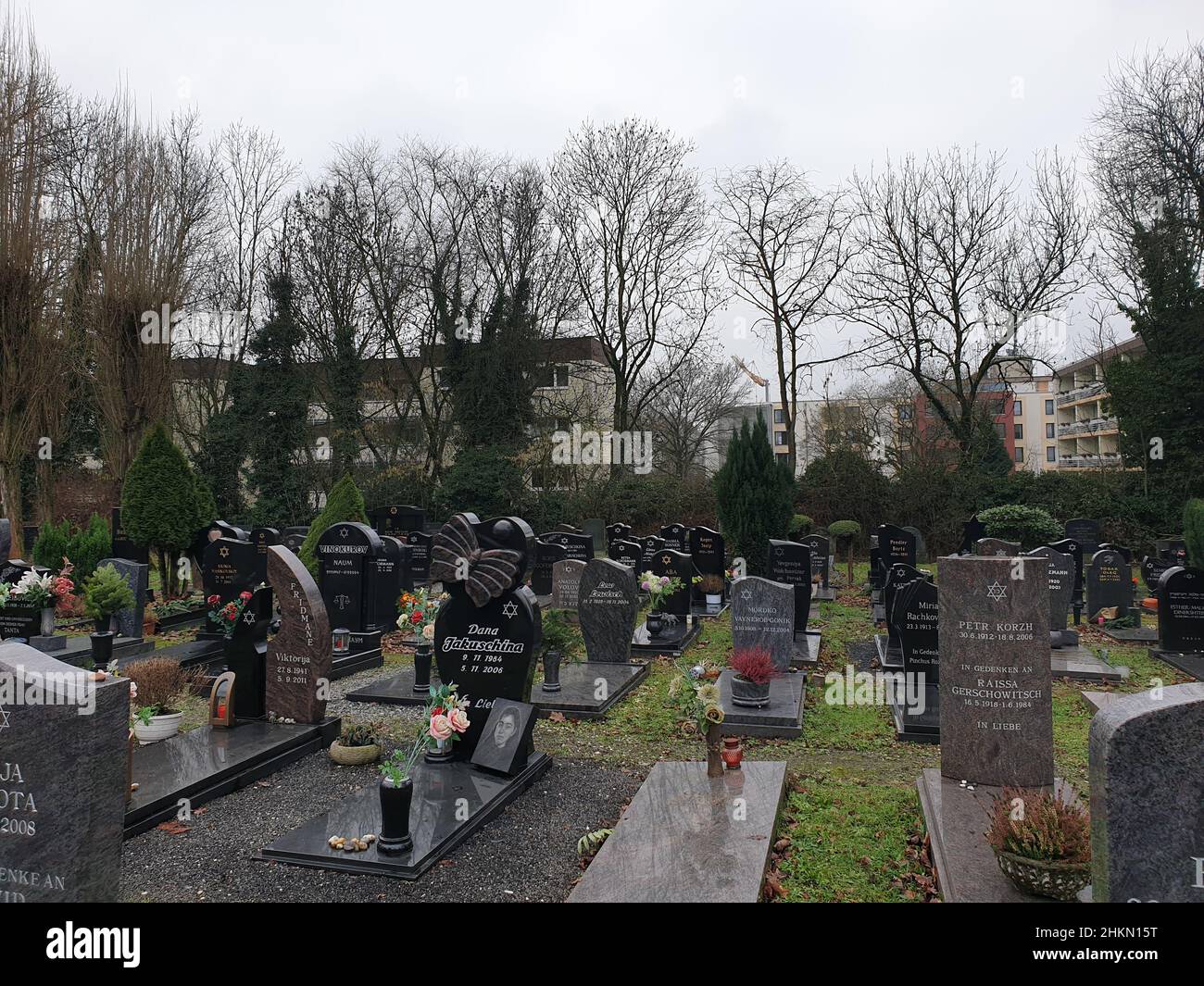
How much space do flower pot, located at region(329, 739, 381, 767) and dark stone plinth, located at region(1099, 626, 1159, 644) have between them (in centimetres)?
1213

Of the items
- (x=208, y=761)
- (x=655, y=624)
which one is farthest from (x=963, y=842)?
(x=655, y=624)

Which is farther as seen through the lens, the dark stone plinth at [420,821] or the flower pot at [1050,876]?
the dark stone plinth at [420,821]

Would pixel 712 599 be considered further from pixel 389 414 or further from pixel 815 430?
pixel 815 430

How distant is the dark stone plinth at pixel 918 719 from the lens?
335 inches

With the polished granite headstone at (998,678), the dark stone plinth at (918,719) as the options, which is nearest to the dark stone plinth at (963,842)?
the polished granite headstone at (998,678)

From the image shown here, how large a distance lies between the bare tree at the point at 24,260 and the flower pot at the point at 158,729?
43.7 feet

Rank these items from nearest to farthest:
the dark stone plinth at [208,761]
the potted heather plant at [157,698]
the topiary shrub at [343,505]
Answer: the dark stone plinth at [208,761] < the potted heather plant at [157,698] < the topiary shrub at [343,505]

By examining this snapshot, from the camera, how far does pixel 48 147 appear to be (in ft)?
63.3

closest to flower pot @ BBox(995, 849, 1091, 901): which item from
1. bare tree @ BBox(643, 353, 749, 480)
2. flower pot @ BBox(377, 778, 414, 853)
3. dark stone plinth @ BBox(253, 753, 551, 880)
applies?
dark stone plinth @ BBox(253, 753, 551, 880)

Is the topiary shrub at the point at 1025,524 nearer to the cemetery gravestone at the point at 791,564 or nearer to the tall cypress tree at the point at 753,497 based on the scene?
the tall cypress tree at the point at 753,497

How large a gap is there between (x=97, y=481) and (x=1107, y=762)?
34088mm

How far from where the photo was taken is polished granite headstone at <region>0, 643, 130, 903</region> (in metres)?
3.92

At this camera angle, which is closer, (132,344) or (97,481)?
(132,344)
